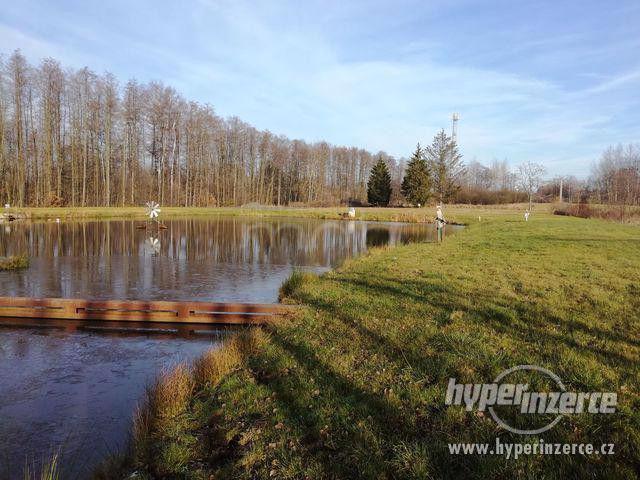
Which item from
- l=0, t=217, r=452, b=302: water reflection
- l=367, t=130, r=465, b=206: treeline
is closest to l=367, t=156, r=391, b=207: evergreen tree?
l=367, t=130, r=465, b=206: treeline

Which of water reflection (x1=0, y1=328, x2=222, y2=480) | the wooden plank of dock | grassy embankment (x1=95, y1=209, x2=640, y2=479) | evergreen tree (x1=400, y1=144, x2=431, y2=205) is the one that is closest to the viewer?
grassy embankment (x1=95, y1=209, x2=640, y2=479)

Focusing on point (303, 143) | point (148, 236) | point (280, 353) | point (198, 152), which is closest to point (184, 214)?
point (198, 152)

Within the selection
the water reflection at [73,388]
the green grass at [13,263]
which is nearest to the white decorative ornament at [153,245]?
the green grass at [13,263]

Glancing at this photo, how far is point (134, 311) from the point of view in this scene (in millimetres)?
9531

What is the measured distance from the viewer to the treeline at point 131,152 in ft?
141

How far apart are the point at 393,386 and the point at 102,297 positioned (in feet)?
31.7

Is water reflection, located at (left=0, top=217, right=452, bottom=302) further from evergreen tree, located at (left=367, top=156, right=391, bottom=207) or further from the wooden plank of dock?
evergreen tree, located at (left=367, top=156, right=391, bottom=207)

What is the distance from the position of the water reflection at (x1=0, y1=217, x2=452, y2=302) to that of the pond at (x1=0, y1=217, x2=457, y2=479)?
45 mm

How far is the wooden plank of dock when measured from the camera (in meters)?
9.39

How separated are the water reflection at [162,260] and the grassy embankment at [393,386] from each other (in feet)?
17.6

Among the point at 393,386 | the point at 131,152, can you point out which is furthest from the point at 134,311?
the point at 131,152

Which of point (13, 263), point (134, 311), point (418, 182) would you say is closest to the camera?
point (134, 311)

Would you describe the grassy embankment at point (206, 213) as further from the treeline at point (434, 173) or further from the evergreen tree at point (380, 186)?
the evergreen tree at point (380, 186)

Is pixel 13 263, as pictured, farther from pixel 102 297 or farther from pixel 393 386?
pixel 393 386
